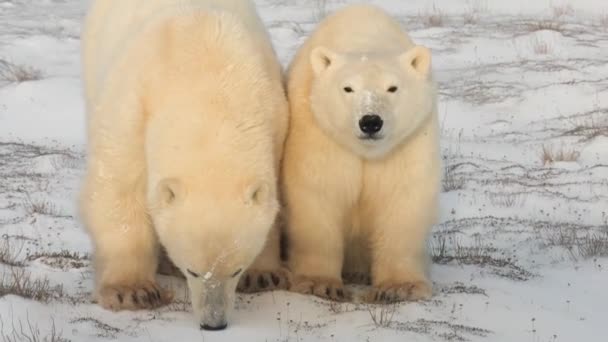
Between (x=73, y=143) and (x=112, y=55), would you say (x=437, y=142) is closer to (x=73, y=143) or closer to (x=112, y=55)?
(x=112, y=55)

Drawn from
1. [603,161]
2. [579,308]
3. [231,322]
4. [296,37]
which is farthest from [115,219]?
[296,37]

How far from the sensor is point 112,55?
6297 millimetres

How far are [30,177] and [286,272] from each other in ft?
14.5

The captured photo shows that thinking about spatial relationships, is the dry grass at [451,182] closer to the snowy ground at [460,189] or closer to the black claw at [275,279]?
the snowy ground at [460,189]

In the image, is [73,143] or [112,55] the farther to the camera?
[73,143]

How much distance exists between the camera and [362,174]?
20.4 feet

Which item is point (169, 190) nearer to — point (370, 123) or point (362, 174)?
point (370, 123)

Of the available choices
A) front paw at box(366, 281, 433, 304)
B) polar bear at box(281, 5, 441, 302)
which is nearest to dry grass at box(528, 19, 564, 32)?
polar bear at box(281, 5, 441, 302)

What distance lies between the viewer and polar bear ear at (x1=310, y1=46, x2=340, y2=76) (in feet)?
20.1

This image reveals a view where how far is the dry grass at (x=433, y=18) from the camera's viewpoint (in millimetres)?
17828

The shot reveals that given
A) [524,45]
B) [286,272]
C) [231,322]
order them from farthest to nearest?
[524,45], [286,272], [231,322]

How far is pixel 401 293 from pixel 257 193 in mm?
1286

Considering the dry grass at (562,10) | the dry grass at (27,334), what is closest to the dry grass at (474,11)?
the dry grass at (562,10)

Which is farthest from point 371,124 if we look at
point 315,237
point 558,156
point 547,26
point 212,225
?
point 547,26
